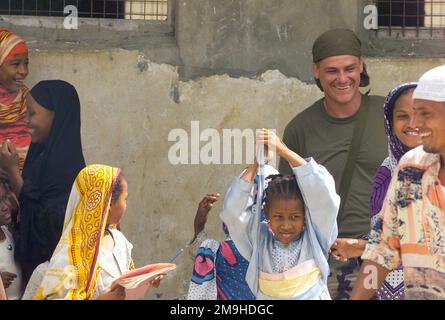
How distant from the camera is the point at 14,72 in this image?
802 centimetres

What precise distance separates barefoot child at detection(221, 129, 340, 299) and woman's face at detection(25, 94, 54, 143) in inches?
67.4

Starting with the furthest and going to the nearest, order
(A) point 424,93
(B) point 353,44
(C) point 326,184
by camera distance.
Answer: (B) point 353,44 → (C) point 326,184 → (A) point 424,93

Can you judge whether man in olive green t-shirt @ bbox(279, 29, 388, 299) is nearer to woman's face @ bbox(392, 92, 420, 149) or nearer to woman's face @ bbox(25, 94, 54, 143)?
woman's face @ bbox(392, 92, 420, 149)

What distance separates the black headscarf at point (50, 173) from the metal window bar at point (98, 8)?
54cm

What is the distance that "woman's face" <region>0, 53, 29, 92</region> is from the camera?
26.3 ft

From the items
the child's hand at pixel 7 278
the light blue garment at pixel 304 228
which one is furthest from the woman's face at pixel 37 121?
the light blue garment at pixel 304 228

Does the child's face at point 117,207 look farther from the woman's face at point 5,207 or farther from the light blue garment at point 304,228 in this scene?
the woman's face at point 5,207

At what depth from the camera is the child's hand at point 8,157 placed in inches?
312

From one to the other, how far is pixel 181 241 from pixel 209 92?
2.97ft

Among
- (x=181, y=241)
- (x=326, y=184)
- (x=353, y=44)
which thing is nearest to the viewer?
(x=326, y=184)

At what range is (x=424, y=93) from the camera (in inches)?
244

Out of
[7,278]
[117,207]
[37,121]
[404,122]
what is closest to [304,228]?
[404,122]
